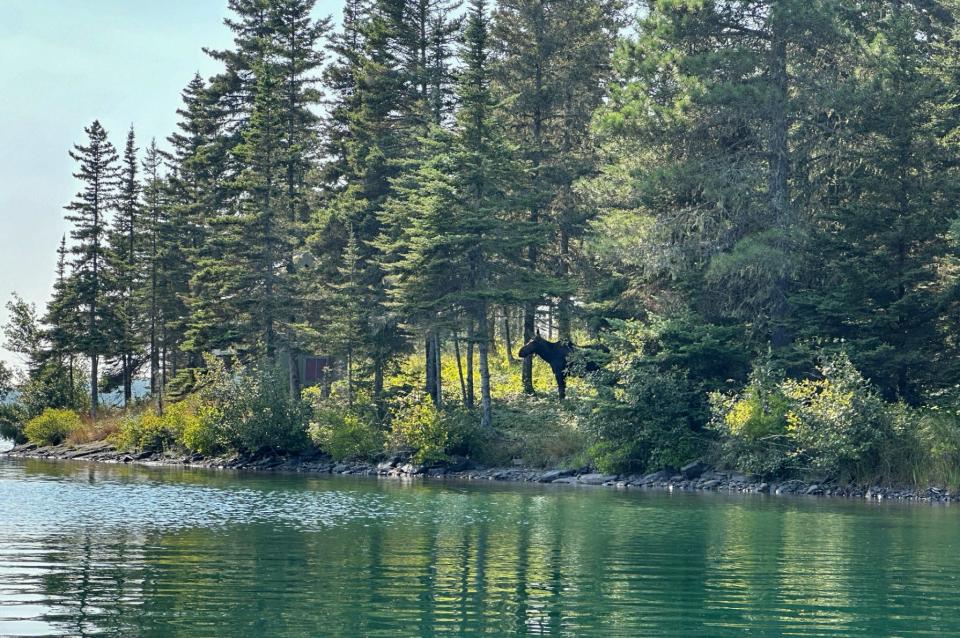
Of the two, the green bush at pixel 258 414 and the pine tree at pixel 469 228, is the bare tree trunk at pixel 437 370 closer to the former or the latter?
the pine tree at pixel 469 228

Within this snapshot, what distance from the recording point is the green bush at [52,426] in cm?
6550

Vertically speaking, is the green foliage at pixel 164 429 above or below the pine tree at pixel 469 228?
below

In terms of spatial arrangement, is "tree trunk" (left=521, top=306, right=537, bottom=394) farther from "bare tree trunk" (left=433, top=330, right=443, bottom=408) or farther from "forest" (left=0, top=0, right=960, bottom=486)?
"bare tree trunk" (left=433, top=330, right=443, bottom=408)

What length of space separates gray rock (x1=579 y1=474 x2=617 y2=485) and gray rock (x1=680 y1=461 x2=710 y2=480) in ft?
8.23

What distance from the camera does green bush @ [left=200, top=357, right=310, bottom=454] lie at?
5097cm

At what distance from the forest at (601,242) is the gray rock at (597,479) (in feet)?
1.53

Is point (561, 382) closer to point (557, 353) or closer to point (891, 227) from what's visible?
point (557, 353)

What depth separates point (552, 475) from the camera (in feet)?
140

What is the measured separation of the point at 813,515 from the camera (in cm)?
3022

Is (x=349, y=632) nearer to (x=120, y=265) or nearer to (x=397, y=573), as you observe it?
(x=397, y=573)

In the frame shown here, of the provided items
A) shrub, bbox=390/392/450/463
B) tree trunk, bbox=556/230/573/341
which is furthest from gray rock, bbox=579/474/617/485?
tree trunk, bbox=556/230/573/341

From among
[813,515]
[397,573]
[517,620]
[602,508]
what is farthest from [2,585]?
[813,515]

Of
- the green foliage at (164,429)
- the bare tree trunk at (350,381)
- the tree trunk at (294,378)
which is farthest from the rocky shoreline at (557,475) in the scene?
the tree trunk at (294,378)

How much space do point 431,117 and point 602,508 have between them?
25809 mm
